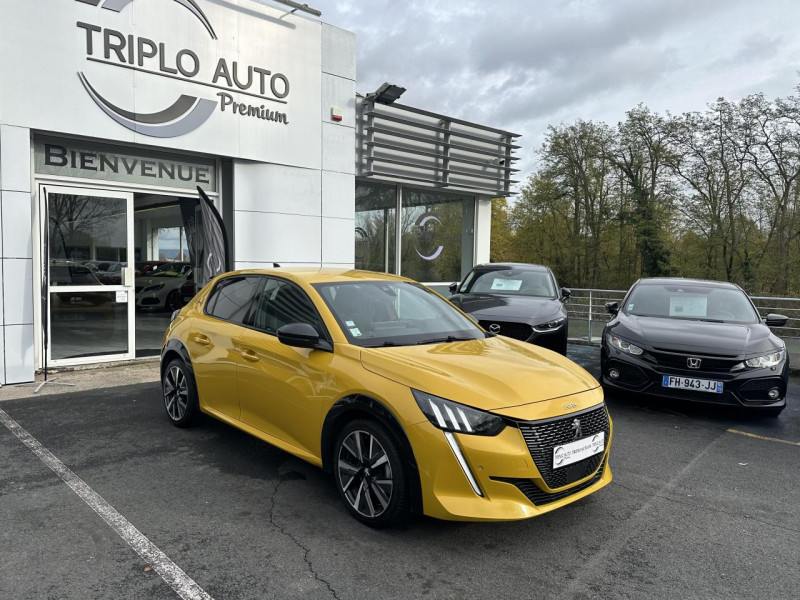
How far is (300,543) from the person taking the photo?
3119 mm

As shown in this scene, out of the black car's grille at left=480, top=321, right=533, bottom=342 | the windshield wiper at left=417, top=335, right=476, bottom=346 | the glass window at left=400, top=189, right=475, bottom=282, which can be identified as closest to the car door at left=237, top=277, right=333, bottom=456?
the windshield wiper at left=417, top=335, right=476, bottom=346

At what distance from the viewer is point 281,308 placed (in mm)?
4234

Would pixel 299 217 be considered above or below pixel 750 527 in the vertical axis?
above

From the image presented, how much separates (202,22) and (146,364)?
529 centimetres

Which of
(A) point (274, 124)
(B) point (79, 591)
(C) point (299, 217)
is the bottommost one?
(B) point (79, 591)

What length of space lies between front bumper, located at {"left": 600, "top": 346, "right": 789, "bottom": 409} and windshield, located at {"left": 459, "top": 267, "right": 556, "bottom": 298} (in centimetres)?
302

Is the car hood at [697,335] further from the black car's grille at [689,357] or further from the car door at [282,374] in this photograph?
the car door at [282,374]

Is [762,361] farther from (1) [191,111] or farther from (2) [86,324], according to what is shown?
(2) [86,324]

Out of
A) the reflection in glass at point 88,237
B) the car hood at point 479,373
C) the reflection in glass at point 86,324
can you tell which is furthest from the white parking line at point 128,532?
the reflection in glass at point 88,237

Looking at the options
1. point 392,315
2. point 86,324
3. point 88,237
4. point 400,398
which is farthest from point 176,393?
point 88,237

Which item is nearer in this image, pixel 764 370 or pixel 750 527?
pixel 750 527

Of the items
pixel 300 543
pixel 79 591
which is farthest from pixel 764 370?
pixel 79 591

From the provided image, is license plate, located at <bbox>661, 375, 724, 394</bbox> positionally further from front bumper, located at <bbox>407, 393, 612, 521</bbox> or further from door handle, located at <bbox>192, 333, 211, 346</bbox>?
door handle, located at <bbox>192, 333, 211, 346</bbox>

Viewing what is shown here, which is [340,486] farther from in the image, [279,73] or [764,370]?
[279,73]
